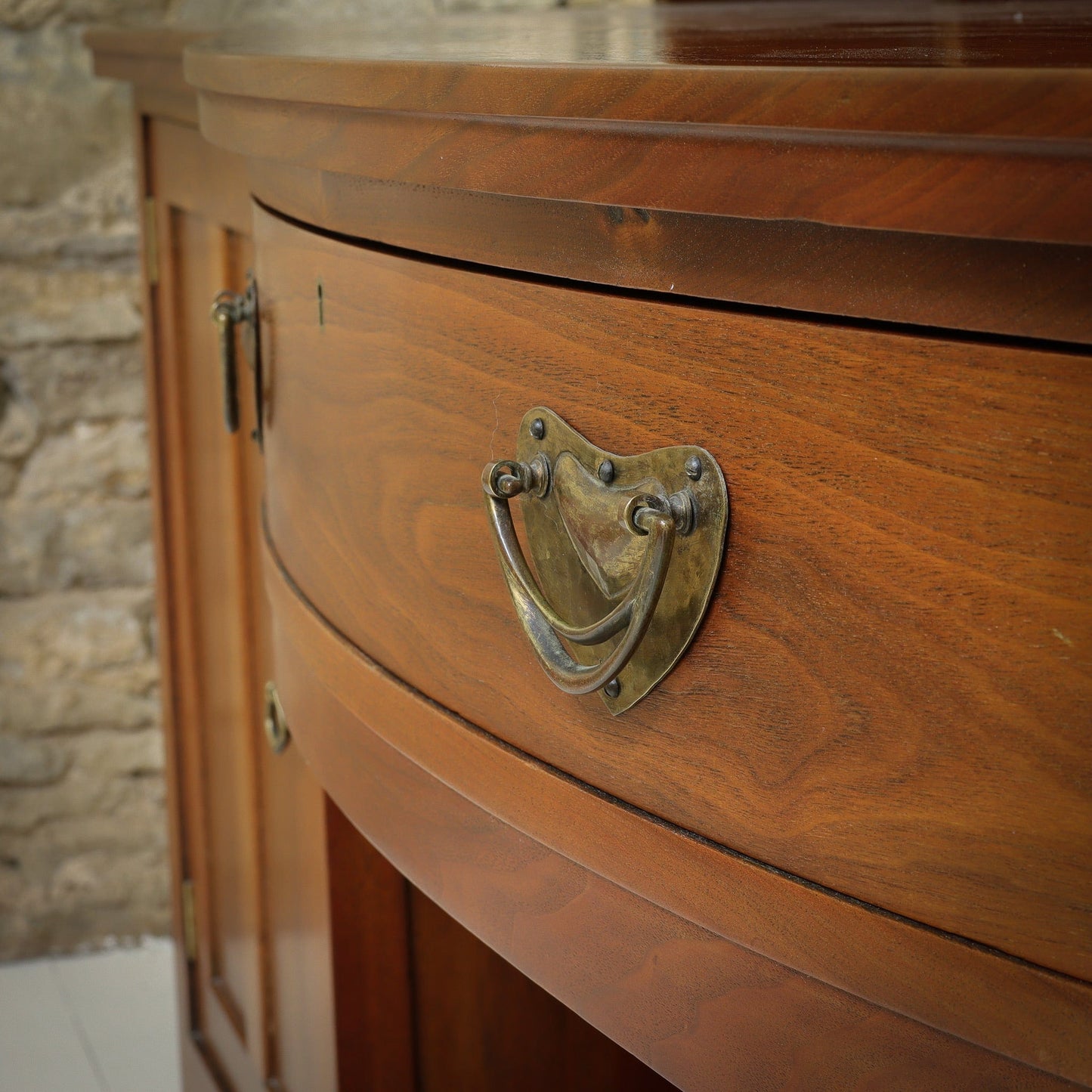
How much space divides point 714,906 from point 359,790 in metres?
0.25

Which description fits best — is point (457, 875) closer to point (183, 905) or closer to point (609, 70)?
point (609, 70)

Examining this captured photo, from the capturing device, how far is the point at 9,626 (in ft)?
5.59

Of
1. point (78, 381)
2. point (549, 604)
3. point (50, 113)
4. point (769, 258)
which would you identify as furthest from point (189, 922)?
A: point (769, 258)

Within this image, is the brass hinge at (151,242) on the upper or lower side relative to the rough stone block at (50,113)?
lower

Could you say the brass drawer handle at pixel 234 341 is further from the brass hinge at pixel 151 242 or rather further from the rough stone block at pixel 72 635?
the rough stone block at pixel 72 635

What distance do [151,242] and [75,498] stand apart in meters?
0.53

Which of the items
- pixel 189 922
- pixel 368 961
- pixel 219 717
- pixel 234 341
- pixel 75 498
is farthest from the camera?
pixel 75 498

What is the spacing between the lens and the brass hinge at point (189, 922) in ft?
4.64

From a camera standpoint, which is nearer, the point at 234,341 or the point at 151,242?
the point at 234,341

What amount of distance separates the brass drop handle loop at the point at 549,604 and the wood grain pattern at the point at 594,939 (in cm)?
6

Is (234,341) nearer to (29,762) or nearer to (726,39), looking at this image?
(726,39)

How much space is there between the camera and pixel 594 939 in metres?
0.49

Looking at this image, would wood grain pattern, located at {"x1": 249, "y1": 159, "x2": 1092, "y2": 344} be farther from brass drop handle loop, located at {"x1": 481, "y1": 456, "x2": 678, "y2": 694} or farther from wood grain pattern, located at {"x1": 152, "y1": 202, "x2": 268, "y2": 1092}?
wood grain pattern, located at {"x1": 152, "y1": 202, "x2": 268, "y2": 1092}

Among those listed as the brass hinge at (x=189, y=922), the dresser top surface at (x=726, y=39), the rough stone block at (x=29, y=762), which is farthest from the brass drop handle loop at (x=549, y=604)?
the rough stone block at (x=29, y=762)
